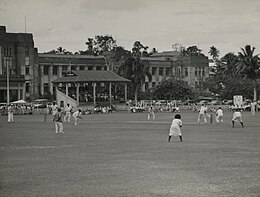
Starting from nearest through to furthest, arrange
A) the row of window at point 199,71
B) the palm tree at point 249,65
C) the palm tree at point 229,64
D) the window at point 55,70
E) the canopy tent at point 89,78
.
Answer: the canopy tent at point 89,78
the palm tree at point 249,65
the window at point 55,70
the palm tree at point 229,64
the row of window at point 199,71

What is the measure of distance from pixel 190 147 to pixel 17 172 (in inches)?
279

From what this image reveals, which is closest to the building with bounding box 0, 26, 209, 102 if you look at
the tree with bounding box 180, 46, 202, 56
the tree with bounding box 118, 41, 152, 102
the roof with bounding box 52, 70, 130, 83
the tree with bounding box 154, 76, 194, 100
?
the roof with bounding box 52, 70, 130, 83

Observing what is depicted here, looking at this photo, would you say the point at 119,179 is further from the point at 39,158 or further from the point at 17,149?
the point at 17,149

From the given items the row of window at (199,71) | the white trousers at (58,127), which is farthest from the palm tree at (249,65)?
the white trousers at (58,127)

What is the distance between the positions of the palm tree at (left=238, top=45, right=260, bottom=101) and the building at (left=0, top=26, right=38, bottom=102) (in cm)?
2771

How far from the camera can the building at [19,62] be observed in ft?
238

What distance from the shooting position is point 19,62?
7781 cm

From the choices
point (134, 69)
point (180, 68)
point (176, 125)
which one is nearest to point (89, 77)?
point (134, 69)

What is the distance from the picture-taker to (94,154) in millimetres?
16391

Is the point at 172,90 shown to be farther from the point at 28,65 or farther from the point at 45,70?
the point at 45,70

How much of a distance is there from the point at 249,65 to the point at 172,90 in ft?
39.6

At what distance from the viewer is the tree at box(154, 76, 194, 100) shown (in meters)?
78.4

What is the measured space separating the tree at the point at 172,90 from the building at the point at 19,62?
1758cm

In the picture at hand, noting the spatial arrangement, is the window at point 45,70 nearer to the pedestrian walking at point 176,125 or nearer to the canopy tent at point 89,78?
the canopy tent at point 89,78
